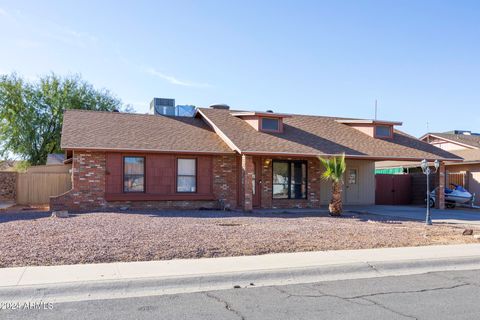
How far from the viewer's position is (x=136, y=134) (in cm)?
2145

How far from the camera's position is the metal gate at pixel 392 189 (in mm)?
28500

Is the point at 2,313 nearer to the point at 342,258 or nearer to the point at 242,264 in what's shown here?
the point at 242,264

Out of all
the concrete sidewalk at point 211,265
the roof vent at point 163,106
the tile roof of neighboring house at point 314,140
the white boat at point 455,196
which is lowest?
the concrete sidewalk at point 211,265

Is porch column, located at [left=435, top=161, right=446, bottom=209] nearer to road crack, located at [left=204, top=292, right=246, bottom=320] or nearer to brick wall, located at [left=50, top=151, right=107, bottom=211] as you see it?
brick wall, located at [left=50, top=151, right=107, bottom=211]

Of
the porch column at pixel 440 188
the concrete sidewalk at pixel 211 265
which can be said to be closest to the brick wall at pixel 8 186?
the concrete sidewalk at pixel 211 265

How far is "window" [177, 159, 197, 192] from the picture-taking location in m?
21.2

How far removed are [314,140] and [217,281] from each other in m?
15.6

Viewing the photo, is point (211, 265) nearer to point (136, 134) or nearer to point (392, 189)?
point (136, 134)

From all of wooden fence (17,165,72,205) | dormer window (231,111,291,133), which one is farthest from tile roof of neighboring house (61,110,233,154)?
wooden fence (17,165,72,205)

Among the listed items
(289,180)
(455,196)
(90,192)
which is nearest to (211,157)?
(289,180)

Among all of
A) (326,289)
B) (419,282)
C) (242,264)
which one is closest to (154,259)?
(242,264)

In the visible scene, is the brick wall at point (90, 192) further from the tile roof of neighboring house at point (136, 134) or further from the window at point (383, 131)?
the window at point (383, 131)

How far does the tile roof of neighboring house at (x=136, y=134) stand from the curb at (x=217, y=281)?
1205cm

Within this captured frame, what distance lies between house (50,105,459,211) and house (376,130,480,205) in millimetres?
3595
